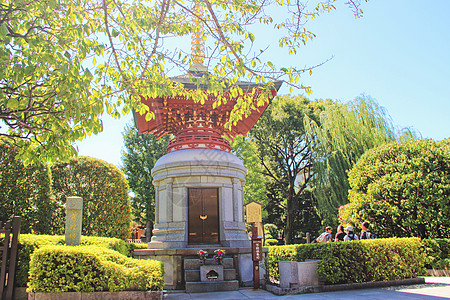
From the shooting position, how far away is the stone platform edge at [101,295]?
19.1ft

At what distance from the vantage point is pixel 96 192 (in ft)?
43.2

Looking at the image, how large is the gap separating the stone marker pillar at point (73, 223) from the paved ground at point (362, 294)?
105 inches

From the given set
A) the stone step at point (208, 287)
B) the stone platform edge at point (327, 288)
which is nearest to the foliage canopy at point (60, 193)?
the stone step at point (208, 287)

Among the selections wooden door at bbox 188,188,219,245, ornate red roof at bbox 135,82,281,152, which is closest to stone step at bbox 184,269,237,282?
wooden door at bbox 188,188,219,245

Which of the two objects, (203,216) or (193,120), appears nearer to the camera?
(203,216)

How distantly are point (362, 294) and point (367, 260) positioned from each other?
3.61 feet

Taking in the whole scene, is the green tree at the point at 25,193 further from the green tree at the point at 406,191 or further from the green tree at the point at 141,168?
the green tree at the point at 141,168

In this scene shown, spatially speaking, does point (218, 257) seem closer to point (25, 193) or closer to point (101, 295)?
point (101, 295)

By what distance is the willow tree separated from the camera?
63.4ft

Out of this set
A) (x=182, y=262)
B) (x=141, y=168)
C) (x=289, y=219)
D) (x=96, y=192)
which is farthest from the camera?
(x=289, y=219)

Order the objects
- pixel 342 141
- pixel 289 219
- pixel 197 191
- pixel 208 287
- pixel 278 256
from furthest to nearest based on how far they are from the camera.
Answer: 1. pixel 289 219
2. pixel 342 141
3. pixel 197 191
4. pixel 278 256
5. pixel 208 287

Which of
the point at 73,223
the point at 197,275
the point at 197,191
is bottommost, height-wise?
the point at 197,275

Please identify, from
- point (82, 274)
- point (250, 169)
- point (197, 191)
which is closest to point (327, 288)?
point (197, 191)

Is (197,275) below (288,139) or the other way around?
below
